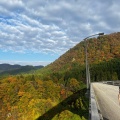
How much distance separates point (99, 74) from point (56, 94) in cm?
4448

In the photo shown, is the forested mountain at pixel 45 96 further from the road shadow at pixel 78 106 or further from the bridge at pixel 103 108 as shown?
A: the bridge at pixel 103 108

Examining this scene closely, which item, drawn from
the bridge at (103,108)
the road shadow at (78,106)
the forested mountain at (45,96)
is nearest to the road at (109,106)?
the bridge at (103,108)

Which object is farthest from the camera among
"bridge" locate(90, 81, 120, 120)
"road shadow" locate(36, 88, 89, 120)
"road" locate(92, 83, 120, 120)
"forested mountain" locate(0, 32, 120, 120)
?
"forested mountain" locate(0, 32, 120, 120)

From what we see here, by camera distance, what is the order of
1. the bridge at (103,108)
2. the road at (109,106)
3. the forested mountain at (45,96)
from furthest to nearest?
the forested mountain at (45,96) < the road at (109,106) < the bridge at (103,108)

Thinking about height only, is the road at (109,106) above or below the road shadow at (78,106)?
above

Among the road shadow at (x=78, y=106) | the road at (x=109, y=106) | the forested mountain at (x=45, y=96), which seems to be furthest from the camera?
the forested mountain at (x=45, y=96)

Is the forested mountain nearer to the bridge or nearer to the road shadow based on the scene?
the road shadow

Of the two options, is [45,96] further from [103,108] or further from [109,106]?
[103,108]

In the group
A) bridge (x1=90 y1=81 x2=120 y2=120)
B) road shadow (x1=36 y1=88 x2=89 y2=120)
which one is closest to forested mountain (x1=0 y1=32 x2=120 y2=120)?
road shadow (x1=36 y1=88 x2=89 y2=120)

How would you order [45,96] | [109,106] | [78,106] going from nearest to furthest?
1. [109,106]
2. [78,106]
3. [45,96]

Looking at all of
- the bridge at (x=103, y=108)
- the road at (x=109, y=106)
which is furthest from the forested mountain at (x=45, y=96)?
the bridge at (x=103, y=108)

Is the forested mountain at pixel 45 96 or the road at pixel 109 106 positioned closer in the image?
the road at pixel 109 106

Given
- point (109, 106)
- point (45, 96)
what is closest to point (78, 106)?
point (109, 106)

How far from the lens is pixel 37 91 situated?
407 ft
